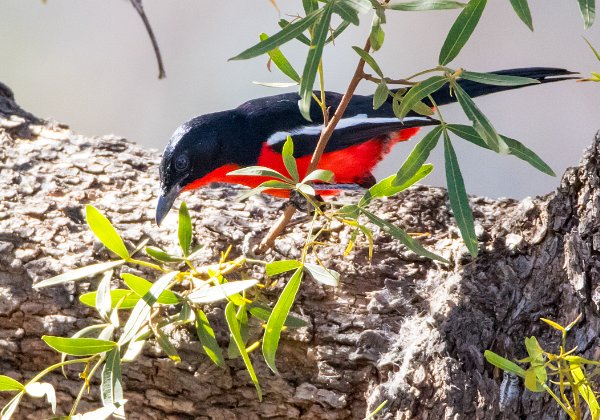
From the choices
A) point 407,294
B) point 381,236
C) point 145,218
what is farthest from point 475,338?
point 145,218

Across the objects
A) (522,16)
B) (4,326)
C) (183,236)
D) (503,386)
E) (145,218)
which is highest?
(522,16)

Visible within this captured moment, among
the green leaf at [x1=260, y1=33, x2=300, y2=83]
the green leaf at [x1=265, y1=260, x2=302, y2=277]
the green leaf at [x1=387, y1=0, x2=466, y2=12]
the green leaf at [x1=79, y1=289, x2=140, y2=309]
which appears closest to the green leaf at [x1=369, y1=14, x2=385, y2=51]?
the green leaf at [x1=387, y1=0, x2=466, y2=12]

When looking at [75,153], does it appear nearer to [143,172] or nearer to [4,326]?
[143,172]

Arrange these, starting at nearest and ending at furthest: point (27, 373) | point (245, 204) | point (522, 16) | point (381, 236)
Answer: point (522, 16)
point (27, 373)
point (381, 236)
point (245, 204)

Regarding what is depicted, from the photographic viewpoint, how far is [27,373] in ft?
5.52

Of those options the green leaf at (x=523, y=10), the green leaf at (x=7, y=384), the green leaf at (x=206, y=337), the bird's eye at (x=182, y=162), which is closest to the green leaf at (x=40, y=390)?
the green leaf at (x=7, y=384)

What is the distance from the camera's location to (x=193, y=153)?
2064 mm

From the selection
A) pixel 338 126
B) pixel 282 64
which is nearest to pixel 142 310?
pixel 282 64

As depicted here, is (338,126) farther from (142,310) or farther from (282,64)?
(142,310)

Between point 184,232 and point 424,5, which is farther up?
point 424,5

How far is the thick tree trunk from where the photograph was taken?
1.53m

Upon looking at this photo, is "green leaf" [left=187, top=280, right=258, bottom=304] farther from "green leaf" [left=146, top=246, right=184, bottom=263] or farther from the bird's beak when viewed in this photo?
the bird's beak

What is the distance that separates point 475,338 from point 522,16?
67cm

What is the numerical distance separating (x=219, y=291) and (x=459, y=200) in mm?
412
